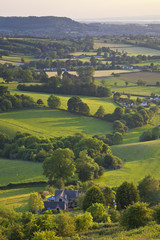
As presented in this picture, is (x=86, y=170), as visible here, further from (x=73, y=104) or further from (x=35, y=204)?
(x=73, y=104)

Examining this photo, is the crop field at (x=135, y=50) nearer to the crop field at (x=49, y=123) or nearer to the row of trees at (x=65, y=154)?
the crop field at (x=49, y=123)

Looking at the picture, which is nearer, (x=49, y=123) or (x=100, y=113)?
(x=49, y=123)

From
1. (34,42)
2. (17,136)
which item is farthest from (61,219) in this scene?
(34,42)

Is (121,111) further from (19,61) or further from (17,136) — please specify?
(19,61)

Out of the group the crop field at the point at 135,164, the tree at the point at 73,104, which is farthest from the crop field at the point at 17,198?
the tree at the point at 73,104

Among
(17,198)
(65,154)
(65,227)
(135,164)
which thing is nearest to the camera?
(65,227)

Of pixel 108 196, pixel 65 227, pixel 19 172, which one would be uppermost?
pixel 65 227

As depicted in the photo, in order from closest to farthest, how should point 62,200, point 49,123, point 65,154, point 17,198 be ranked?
1. point 62,200
2. point 17,198
3. point 65,154
4. point 49,123

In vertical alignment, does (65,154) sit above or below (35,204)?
above

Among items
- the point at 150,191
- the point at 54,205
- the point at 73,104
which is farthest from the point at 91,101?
the point at 54,205
